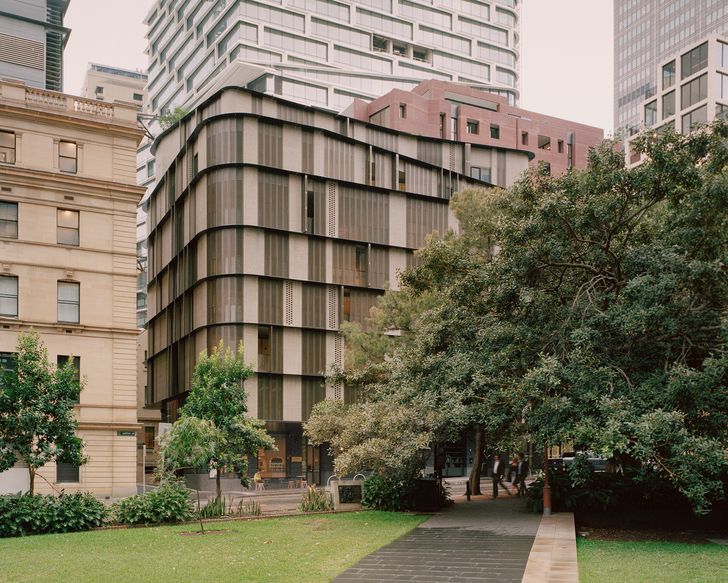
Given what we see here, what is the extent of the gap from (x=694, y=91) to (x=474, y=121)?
84.1ft

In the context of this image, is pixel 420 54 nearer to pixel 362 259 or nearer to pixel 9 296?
pixel 362 259

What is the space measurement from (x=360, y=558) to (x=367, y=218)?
39375mm

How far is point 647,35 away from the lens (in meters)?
164

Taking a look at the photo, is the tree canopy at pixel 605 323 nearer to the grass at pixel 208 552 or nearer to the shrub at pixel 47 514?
the grass at pixel 208 552

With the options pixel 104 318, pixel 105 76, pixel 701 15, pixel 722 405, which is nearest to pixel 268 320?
pixel 104 318

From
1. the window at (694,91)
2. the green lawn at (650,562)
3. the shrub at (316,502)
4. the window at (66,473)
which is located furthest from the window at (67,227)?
the window at (694,91)

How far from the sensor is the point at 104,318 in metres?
39.5

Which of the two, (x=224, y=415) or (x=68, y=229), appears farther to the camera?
(x=68, y=229)

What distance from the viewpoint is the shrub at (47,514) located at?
22281 mm

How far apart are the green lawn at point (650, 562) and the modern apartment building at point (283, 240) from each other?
32824 mm

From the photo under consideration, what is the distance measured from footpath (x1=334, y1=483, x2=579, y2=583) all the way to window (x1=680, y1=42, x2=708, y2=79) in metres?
79.0

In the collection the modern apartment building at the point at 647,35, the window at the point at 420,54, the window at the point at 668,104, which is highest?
the modern apartment building at the point at 647,35

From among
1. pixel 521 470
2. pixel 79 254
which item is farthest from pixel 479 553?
pixel 79 254

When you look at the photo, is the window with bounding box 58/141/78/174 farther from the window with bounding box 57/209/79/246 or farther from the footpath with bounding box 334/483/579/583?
the footpath with bounding box 334/483/579/583
